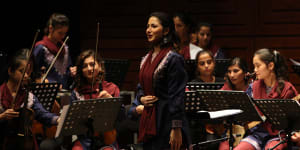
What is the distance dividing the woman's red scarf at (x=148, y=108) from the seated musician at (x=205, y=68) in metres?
1.57

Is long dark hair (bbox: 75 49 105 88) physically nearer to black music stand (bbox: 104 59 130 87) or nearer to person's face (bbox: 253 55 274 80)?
black music stand (bbox: 104 59 130 87)

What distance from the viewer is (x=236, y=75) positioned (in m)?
4.63

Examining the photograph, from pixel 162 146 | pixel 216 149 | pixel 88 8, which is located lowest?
pixel 216 149

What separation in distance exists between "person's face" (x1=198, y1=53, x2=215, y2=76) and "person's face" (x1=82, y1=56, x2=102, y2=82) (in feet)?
3.86

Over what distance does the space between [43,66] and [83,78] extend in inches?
38.9

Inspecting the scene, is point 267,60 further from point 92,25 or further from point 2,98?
point 92,25

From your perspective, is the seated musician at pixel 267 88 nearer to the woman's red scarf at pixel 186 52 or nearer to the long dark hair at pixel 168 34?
the long dark hair at pixel 168 34

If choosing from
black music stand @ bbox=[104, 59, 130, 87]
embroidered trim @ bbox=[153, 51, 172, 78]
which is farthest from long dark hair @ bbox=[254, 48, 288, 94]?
black music stand @ bbox=[104, 59, 130, 87]

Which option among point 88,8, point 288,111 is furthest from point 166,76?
point 88,8

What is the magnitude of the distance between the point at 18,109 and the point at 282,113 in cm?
205

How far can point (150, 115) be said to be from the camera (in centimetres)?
331

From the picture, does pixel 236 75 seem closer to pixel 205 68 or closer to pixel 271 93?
pixel 205 68

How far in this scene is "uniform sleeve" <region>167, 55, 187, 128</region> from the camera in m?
3.20

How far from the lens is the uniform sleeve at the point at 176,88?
3.20 m
